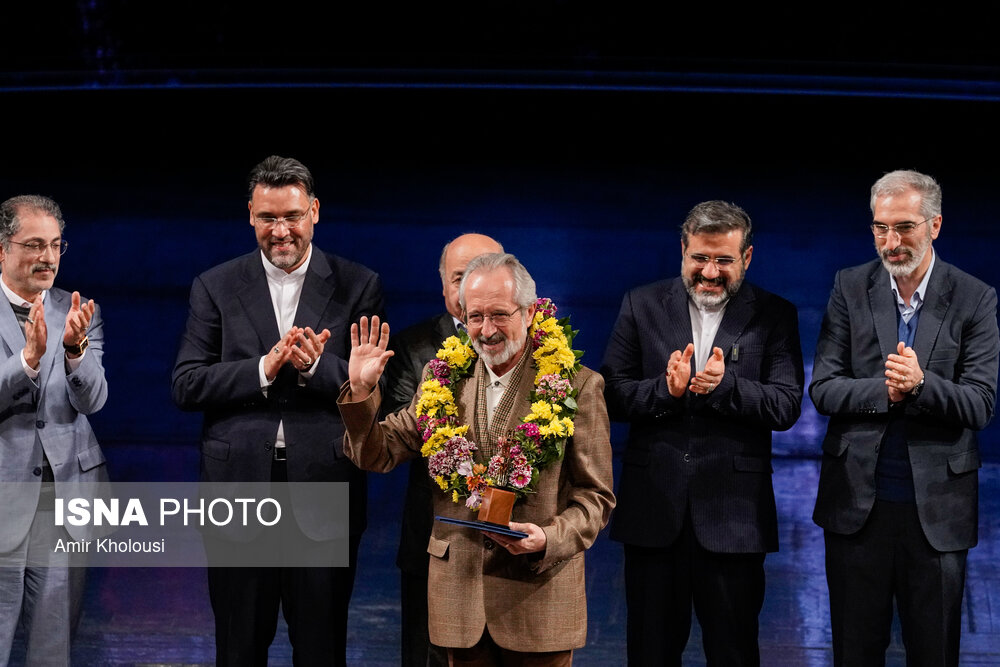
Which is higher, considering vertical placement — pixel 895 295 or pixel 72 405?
pixel 895 295

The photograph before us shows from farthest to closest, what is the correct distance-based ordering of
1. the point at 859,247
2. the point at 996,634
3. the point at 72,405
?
the point at 859,247, the point at 996,634, the point at 72,405

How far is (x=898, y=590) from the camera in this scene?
3.31 m

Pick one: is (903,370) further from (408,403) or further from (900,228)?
(408,403)

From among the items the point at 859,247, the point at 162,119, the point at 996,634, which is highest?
the point at 162,119

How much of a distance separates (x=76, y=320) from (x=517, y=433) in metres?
1.47

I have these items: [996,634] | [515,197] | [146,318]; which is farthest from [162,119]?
[996,634]

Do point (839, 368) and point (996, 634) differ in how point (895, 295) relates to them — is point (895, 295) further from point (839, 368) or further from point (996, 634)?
point (996, 634)

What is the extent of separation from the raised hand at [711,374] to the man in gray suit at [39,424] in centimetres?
183

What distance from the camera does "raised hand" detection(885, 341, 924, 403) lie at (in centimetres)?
Answer: 313

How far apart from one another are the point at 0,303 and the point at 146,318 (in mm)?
1770

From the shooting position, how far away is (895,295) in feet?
11.2

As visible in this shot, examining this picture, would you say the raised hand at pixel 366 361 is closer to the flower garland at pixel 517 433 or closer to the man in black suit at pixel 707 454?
the flower garland at pixel 517 433

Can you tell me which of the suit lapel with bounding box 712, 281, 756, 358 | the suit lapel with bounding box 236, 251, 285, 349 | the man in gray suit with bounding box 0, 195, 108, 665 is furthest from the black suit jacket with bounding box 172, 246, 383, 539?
the suit lapel with bounding box 712, 281, 756, 358

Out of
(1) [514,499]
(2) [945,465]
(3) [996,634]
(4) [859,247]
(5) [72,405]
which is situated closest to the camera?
(1) [514,499]
